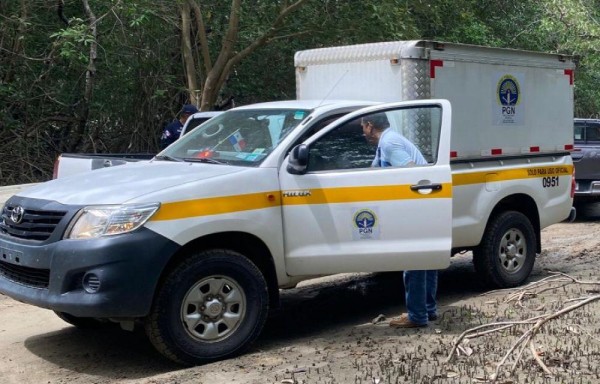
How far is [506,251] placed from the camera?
8.09 m

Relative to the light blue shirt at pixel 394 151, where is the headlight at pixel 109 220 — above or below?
below

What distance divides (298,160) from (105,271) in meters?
1.62

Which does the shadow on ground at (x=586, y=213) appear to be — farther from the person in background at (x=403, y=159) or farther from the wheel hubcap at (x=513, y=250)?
the person in background at (x=403, y=159)

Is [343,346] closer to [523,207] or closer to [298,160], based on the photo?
[298,160]

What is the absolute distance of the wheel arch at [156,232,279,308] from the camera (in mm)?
5676

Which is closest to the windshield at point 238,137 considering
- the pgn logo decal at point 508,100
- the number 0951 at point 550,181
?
the pgn logo decal at point 508,100

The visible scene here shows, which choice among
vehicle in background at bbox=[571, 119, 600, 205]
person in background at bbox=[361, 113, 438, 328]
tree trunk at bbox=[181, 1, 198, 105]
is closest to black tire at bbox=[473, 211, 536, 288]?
person in background at bbox=[361, 113, 438, 328]

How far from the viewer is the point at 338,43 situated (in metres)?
14.7

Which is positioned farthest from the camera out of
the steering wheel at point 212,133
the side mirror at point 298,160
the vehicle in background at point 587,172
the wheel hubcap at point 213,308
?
the vehicle in background at point 587,172

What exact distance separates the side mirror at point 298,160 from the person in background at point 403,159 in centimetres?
69

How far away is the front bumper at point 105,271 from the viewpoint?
17.5 feet

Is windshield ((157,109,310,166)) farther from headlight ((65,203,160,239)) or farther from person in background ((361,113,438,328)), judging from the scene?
headlight ((65,203,160,239))

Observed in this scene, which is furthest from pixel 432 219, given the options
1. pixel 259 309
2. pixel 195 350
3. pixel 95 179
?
pixel 95 179

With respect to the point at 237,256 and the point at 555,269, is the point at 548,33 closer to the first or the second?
the point at 555,269
